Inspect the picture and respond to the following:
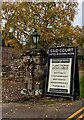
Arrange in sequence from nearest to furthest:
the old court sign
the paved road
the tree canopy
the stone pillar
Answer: the paved road, the old court sign, the stone pillar, the tree canopy

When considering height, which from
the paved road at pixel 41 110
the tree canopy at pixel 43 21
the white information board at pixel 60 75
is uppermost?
the tree canopy at pixel 43 21

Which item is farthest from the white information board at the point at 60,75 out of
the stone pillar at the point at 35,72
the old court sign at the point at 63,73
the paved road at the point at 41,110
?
the stone pillar at the point at 35,72

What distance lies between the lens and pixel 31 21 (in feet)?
69.7

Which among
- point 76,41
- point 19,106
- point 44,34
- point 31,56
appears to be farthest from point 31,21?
point 19,106

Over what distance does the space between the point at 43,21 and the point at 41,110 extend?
1248 centimetres

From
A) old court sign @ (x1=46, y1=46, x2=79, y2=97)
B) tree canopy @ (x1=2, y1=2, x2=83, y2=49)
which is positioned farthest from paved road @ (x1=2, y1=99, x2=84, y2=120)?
tree canopy @ (x1=2, y1=2, x2=83, y2=49)

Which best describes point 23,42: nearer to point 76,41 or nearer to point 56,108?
point 76,41

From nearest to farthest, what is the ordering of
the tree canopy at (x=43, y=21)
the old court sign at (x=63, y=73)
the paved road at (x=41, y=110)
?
the paved road at (x=41, y=110) < the old court sign at (x=63, y=73) < the tree canopy at (x=43, y=21)

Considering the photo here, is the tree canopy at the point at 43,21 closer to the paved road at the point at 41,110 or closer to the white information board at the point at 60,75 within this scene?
the white information board at the point at 60,75

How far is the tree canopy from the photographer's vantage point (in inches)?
830

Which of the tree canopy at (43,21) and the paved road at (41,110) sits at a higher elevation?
the tree canopy at (43,21)

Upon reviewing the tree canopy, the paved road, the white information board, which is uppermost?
the tree canopy

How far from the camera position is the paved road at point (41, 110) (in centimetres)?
871

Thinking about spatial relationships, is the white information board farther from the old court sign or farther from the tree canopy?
the tree canopy
